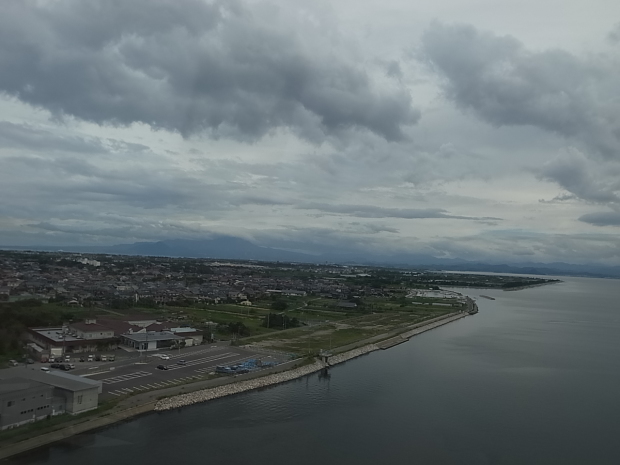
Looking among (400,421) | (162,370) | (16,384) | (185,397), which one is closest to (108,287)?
(162,370)

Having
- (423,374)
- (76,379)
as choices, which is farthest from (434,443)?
(76,379)

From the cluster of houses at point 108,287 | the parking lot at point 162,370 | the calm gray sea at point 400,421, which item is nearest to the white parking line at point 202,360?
the parking lot at point 162,370

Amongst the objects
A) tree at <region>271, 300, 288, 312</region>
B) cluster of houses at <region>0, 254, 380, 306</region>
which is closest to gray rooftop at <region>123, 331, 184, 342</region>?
cluster of houses at <region>0, 254, 380, 306</region>

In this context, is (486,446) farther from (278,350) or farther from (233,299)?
(233,299)

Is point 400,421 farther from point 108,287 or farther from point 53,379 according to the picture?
point 108,287

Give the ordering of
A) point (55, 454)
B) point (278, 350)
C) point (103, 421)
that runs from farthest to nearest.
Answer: point (278, 350) → point (103, 421) → point (55, 454)
